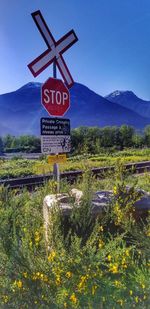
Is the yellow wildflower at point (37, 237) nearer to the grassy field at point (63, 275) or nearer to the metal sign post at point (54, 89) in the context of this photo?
the grassy field at point (63, 275)

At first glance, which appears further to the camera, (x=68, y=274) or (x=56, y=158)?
(x=56, y=158)

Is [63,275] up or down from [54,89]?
down

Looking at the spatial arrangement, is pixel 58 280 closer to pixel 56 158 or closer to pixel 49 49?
pixel 56 158

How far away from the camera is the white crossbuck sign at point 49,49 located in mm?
5047

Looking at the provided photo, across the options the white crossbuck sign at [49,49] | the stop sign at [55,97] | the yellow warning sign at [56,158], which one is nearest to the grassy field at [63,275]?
the yellow warning sign at [56,158]

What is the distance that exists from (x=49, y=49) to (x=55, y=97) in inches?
26.6

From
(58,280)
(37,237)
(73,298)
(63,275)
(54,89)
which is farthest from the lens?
(54,89)

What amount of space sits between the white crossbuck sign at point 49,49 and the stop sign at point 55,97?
24 cm

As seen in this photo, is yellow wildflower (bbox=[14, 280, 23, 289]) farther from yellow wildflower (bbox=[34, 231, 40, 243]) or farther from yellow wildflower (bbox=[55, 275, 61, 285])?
yellow wildflower (bbox=[34, 231, 40, 243])

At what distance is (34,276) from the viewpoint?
2.73 metres

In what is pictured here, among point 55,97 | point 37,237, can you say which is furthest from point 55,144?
point 37,237

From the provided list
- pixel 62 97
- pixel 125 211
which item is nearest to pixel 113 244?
pixel 125 211

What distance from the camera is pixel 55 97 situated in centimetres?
511

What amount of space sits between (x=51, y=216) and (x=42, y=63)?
8.20ft
